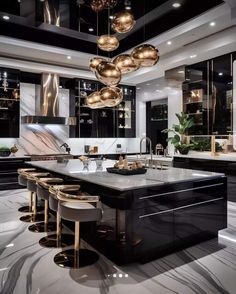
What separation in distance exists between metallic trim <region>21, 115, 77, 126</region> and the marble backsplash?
420 mm

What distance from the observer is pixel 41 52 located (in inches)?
251

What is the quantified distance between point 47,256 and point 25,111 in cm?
556

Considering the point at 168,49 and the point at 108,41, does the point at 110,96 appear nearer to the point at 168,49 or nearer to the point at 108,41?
the point at 108,41

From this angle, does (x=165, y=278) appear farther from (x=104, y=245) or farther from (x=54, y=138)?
(x=54, y=138)

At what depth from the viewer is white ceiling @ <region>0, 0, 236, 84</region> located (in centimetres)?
483

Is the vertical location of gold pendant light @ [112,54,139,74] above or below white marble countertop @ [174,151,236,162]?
above

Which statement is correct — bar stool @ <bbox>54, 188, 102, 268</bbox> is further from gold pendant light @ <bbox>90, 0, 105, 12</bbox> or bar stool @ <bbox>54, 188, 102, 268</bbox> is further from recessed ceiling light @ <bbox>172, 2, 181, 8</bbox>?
recessed ceiling light @ <bbox>172, 2, 181, 8</bbox>

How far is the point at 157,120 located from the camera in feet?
29.9

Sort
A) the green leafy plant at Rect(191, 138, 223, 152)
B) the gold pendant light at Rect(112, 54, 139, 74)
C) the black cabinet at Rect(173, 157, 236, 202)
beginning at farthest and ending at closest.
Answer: the green leafy plant at Rect(191, 138, 223, 152) → the black cabinet at Rect(173, 157, 236, 202) → the gold pendant light at Rect(112, 54, 139, 74)

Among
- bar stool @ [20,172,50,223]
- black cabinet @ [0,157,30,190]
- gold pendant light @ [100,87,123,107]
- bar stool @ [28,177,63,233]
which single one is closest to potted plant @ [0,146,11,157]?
black cabinet @ [0,157,30,190]

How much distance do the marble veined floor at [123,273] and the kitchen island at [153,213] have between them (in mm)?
156

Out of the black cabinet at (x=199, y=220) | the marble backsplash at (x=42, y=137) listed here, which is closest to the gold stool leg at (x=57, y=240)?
the black cabinet at (x=199, y=220)

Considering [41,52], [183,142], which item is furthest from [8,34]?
[183,142]

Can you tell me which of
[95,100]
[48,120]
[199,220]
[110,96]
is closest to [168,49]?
[95,100]
